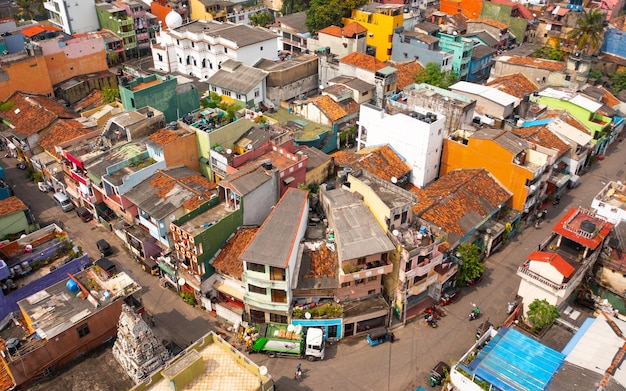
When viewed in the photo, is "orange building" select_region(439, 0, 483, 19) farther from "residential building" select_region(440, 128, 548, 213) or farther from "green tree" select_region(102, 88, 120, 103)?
"green tree" select_region(102, 88, 120, 103)

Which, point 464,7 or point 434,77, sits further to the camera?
point 464,7

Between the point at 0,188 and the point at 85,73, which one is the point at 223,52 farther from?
the point at 0,188

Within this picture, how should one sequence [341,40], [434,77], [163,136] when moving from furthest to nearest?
[341,40] → [434,77] → [163,136]

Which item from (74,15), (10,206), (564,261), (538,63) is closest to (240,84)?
(10,206)

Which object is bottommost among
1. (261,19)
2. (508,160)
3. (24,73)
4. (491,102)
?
(508,160)

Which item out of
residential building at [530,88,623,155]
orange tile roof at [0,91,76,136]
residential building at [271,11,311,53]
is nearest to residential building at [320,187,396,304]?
residential building at [530,88,623,155]

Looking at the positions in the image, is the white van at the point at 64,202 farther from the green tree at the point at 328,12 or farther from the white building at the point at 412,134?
the green tree at the point at 328,12

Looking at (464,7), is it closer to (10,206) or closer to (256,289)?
(256,289)
